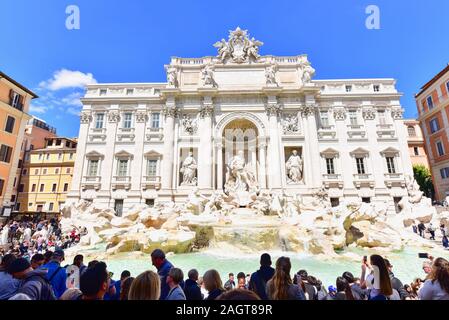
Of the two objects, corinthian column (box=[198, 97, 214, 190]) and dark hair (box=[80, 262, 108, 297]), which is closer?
dark hair (box=[80, 262, 108, 297])

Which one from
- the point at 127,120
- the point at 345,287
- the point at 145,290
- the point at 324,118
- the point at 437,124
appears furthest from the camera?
the point at 437,124

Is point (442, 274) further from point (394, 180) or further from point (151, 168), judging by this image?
point (394, 180)

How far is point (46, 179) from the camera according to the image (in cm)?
3077

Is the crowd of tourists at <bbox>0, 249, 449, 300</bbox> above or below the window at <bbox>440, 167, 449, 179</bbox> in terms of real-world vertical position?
below

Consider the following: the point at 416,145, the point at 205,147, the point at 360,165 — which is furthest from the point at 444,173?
the point at 205,147

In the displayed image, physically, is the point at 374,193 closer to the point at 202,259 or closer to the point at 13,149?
the point at 202,259

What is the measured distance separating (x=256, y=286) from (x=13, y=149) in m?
24.4

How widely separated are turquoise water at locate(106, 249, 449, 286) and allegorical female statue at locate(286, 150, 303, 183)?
403 inches

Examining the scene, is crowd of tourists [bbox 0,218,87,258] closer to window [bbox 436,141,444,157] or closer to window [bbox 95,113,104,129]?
window [bbox 95,113,104,129]

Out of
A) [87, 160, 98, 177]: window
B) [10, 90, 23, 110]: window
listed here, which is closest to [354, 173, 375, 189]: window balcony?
[87, 160, 98, 177]: window

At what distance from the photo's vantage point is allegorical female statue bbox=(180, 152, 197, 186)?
2084 cm

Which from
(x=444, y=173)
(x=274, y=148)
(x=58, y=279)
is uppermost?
(x=274, y=148)

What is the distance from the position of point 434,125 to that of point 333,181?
1416 cm
